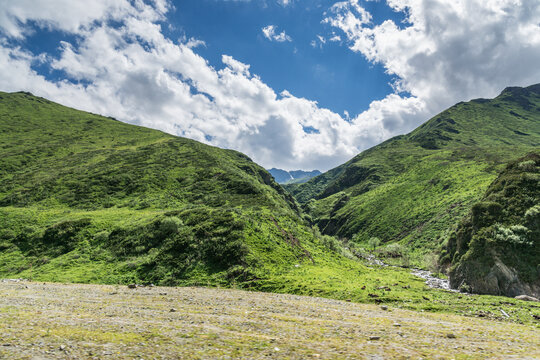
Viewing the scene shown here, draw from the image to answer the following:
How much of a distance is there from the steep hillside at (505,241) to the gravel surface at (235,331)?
2053 centimetres

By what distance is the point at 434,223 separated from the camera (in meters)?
115

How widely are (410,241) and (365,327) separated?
110098mm

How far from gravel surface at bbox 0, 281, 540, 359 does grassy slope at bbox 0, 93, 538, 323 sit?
9500 mm

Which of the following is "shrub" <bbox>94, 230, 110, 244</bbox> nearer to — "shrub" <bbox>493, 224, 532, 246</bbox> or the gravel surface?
the gravel surface

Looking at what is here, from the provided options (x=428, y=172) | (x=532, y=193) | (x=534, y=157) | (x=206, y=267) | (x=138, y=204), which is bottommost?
(x=206, y=267)

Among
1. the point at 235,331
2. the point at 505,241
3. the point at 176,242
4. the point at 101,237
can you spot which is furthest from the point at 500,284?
the point at 101,237

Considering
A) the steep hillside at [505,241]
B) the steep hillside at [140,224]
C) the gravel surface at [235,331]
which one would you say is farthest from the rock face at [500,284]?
the steep hillside at [140,224]

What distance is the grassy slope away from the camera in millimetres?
38125

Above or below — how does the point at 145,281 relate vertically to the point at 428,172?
below

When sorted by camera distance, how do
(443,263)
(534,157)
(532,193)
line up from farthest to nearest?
(443,263)
(534,157)
(532,193)

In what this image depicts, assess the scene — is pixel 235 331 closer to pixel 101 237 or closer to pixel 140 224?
pixel 140 224

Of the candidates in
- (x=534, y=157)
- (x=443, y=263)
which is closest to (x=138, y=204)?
(x=443, y=263)

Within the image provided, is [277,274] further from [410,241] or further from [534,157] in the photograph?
[410,241]

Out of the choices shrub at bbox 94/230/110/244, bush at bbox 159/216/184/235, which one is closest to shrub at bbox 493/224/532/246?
bush at bbox 159/216/184/235
